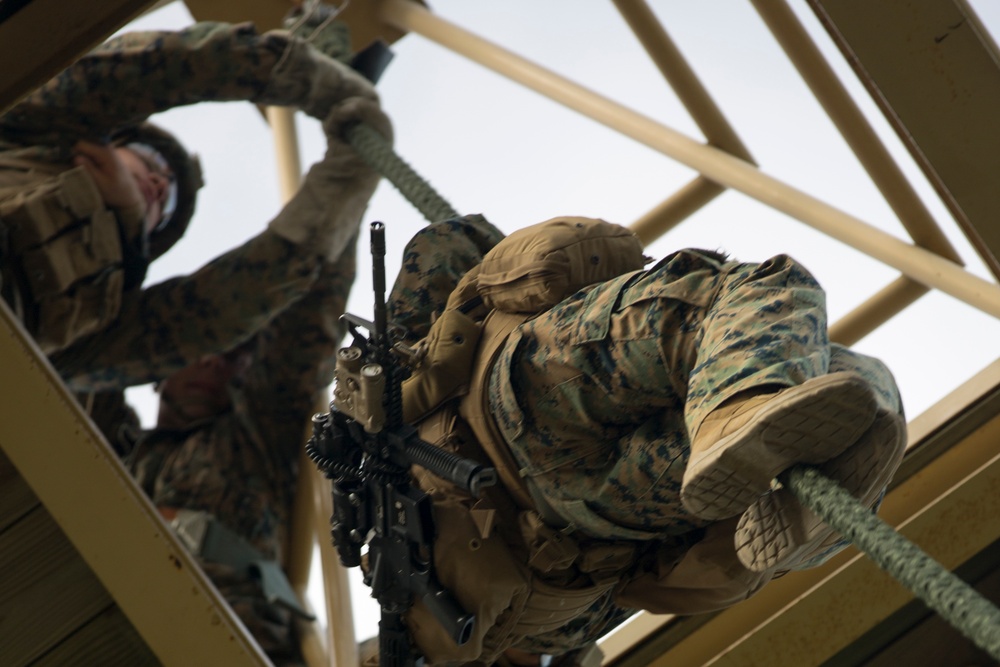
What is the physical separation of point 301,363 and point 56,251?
1143mm

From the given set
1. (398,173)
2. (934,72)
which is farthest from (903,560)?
(398,173)

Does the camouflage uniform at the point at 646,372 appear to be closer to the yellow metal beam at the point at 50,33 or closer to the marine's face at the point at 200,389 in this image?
the yellow metal beam at the point at 50,33

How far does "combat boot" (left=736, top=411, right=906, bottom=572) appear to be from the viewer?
6.03 feet

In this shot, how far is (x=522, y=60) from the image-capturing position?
441cm

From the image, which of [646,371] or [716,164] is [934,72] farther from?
[716,164]

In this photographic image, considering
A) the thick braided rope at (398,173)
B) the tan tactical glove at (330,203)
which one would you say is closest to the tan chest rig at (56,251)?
the tan tactical glove at (330,203)

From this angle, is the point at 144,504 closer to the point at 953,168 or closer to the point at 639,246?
the point at 639,246

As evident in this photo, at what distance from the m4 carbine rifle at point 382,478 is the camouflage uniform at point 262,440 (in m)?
2.30

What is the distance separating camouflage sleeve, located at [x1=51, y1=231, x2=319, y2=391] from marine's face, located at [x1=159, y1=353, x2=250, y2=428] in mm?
412

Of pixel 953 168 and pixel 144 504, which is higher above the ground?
pixel 144 504

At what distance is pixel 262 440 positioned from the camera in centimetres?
511

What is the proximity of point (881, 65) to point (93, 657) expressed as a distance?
1603 millimetres

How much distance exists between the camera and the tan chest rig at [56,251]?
4148mm

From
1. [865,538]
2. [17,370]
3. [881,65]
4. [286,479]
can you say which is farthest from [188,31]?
[865,538]
